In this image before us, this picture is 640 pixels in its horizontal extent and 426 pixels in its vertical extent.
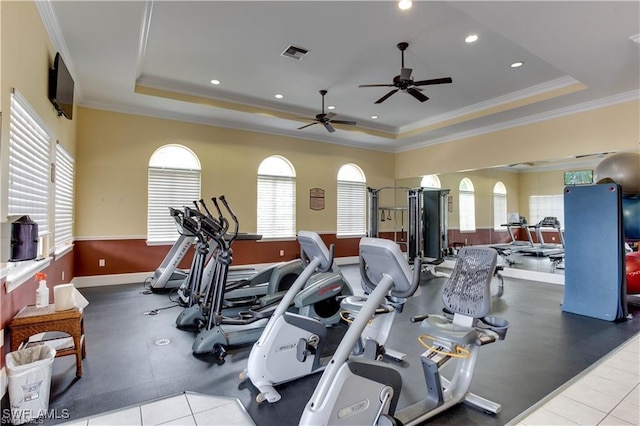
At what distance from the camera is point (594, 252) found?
14.3 ft

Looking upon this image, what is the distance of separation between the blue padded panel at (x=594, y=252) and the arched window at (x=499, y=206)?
2851mm

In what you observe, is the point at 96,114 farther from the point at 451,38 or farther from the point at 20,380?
the point at 451,38

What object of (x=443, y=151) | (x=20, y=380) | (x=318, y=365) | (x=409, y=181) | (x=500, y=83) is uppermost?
(x=500, y=83)

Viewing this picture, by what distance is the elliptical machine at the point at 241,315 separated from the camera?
3.13 meters

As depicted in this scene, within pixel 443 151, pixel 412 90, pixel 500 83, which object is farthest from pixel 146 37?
pixel 443 151

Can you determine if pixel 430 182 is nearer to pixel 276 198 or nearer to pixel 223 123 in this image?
pixel 276 198

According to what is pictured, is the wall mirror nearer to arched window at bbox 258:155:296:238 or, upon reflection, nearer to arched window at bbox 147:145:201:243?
arched window at bbox 258:155:296:238

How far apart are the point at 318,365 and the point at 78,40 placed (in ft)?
14.6

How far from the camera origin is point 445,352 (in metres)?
2.03

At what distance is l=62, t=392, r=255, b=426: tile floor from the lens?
2105 millimetres

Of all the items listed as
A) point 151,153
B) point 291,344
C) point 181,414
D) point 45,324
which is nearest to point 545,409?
point 291,344

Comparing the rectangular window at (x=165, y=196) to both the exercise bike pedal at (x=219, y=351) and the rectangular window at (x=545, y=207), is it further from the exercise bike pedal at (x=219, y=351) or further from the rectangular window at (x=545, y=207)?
the rectangular window at (x=545, y=207)

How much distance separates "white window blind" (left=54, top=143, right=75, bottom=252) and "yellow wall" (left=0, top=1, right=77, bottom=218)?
0.82 metres

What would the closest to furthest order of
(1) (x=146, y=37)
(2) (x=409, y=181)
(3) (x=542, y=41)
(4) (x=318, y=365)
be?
1. (4) (x=318, y=365)
2. (3) (x=542, y=41)
3. (1) (x=146, y=37)
4. (2) (x=409, y=181)
